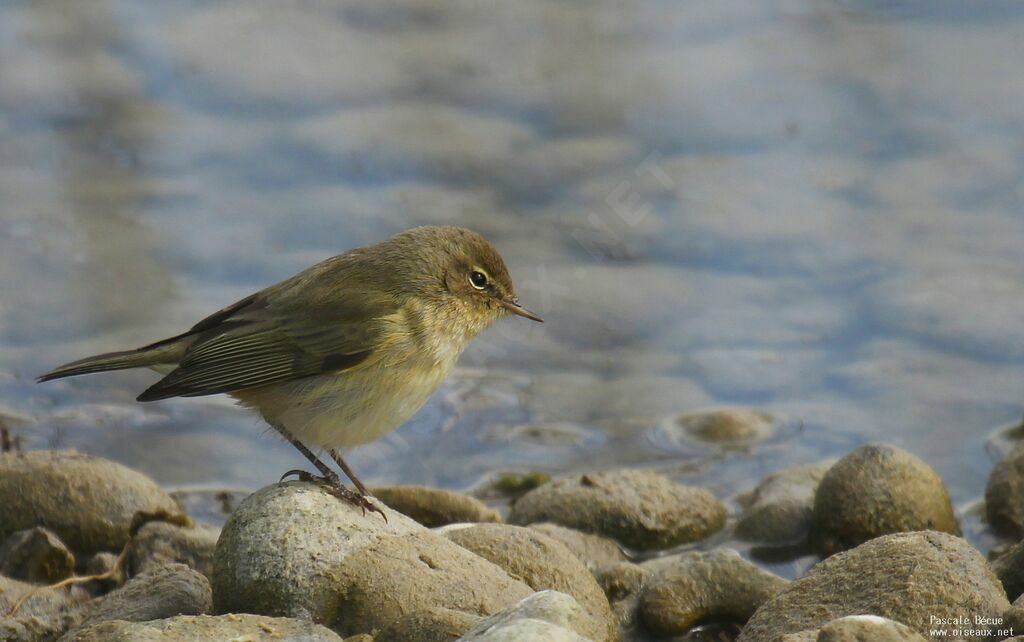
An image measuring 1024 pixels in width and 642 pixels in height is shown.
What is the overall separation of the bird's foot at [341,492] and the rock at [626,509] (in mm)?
1566

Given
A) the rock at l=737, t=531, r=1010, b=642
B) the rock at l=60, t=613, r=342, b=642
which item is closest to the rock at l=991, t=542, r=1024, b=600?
the rock at l=737, t=531, r=1010, b=642

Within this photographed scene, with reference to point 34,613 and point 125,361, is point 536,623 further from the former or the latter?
point 125,361

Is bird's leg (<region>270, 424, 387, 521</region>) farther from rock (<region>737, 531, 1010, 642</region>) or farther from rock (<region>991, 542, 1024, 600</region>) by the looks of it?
rock (<region>991, 542, 1024, 600</region>)

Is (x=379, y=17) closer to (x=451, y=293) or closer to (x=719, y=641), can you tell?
(x=451, y=293)

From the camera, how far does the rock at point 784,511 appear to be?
7215 mm

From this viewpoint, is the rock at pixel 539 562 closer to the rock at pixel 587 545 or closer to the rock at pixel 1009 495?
the rock at pixel 587 545

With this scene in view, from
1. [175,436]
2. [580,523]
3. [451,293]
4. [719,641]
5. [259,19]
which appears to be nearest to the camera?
[719,641]

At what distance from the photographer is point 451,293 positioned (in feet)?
21.5

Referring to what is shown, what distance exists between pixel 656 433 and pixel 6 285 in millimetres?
4614

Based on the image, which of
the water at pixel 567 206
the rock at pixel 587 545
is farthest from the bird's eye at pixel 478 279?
the water at pixel 567 206

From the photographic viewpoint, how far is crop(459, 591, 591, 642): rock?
4.25 m

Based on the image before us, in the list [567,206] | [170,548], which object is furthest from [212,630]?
[567,206]

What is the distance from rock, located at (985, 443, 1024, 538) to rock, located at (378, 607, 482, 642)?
3.27 metres

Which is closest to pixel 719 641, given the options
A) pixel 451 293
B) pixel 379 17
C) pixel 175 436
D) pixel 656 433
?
pixel 451 293
